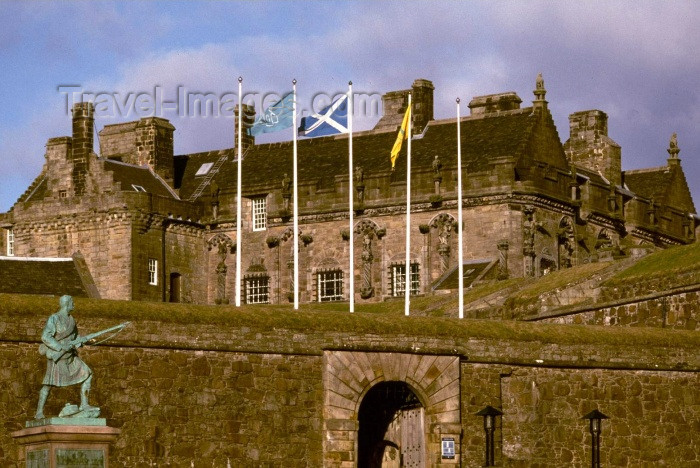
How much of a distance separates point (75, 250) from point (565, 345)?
1454 inches

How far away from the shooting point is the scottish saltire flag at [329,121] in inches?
2477

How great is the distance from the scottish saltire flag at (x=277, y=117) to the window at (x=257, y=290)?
1907cm

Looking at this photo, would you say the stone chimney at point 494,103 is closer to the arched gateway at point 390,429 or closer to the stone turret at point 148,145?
the stone turret at point 148,145

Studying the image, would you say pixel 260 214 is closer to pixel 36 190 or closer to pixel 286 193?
pixel 286 193

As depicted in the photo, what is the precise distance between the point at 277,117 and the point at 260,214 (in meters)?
20.5

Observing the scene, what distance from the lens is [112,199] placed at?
81062 mm

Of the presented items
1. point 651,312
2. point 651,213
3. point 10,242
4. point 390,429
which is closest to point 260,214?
point 10,242

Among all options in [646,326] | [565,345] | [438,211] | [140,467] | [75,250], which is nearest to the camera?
[140,467]

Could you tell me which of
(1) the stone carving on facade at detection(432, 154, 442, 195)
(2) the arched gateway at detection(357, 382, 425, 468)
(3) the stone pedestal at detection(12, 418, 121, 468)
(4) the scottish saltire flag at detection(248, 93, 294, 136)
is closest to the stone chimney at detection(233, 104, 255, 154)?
(1) the stone carving on facade at detection(432, 154, 442, 195)

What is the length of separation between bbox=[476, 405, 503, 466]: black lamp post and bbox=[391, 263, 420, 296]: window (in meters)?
30.0

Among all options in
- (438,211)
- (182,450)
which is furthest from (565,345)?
(438,211)

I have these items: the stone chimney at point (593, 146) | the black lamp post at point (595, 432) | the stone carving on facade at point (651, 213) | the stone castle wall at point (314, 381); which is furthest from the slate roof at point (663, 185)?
the black lamp post at point (595, 432)

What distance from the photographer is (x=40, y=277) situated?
212 ft

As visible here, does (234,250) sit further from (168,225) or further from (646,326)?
(646,326)
